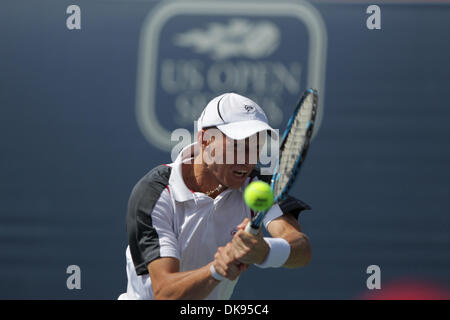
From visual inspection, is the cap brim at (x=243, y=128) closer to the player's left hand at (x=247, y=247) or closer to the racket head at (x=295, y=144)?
the racket head at (x=295, y=144)

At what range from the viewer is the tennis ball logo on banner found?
12.1 ft

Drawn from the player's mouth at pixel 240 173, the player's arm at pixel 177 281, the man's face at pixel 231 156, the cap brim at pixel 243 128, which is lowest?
the player's arm at pixel 177 281

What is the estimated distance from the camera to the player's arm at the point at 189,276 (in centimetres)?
192

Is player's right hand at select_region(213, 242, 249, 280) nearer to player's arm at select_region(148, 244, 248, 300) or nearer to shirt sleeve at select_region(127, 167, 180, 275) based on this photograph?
player's arm at select_region(148, 244, 248, 300)

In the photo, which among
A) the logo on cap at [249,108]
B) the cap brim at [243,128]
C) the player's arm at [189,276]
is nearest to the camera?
the player's arm at [189,276]

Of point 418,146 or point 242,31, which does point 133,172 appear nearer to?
point 242,31

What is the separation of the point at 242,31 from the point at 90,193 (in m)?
1.40

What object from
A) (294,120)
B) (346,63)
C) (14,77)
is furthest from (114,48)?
(294,120)

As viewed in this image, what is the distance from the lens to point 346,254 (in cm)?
369

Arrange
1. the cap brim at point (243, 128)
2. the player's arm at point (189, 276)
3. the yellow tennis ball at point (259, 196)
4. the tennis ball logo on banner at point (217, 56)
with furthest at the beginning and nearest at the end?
the tennis ball logo on banner at point (217, 56) < the cap brim at point (243, 128) < the player's arm at point (189, 276) < the yellow tennis ball at point (259, 196)

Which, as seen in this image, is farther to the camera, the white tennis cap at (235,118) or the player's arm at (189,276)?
the white tennis cap at (235,118)

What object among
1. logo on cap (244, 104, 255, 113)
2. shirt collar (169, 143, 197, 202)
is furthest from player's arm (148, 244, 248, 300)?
logo on cap (244, 104, 255, 113)

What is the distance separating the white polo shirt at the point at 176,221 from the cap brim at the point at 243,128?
263mm

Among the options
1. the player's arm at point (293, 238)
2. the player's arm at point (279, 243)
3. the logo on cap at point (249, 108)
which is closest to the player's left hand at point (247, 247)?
the player's arm at point (279, 243)
